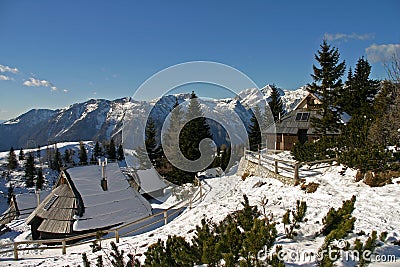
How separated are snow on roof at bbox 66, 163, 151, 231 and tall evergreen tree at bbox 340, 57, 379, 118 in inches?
670

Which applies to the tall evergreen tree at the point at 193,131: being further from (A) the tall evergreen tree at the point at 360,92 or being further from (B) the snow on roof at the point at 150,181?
(A) the tall evergreen tree at the point at 360,92

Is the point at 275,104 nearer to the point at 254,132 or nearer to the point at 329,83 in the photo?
the point at 254,132

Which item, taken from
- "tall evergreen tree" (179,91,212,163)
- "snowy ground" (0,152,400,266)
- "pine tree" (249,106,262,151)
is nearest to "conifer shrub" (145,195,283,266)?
"snowy ground" (0,152,400,266)

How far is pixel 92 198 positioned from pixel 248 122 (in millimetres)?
24445

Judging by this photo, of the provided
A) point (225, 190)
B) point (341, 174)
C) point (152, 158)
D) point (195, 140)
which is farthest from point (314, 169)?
point (152, 158)

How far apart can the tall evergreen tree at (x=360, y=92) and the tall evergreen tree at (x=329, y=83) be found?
731 mm

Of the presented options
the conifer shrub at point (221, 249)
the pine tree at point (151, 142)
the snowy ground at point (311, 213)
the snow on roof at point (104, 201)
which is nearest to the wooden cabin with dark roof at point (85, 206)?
the snow on roof at point (104, 201)

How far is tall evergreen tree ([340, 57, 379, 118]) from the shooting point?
1965 cm

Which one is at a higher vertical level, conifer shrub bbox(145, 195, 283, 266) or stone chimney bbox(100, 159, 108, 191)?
conifer shrub bbox(145, 195, 283, 266)

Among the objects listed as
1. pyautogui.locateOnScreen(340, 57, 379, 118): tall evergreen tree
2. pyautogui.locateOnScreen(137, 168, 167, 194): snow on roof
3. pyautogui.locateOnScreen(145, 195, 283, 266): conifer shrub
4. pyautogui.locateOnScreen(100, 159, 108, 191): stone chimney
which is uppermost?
pyautogui.locateOnScreen(340, 57, 379, 118): tall evergreen tree

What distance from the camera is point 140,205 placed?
16.5 meters

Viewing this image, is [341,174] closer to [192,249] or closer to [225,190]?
[225,190]

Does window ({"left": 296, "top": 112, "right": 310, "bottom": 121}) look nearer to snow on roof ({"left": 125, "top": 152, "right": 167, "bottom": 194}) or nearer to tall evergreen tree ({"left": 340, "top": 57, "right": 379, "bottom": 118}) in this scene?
tall evergreen tree ({"left": 340, "top": 57, "right": 379, "bottom": 118})

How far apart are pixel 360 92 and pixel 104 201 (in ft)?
71.0
